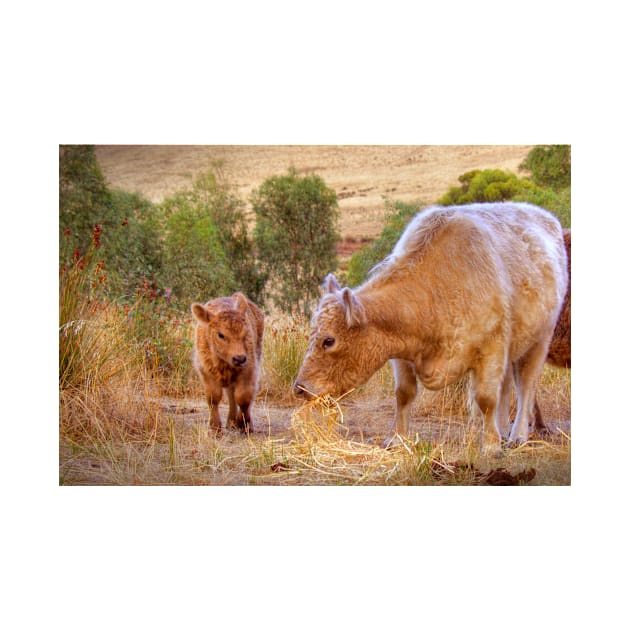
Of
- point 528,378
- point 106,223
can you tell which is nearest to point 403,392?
point 528,378

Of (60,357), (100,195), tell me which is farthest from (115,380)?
(100,195)

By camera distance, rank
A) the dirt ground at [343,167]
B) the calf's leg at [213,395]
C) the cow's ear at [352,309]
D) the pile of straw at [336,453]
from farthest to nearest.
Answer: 1. the calf's leg at [213,395]
2. the dirt ground at [343,167]
3. the pile of straw at [336,453]
4. the cow's ear at [352,309]

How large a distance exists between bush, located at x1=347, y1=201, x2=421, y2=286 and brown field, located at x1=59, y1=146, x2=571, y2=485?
91 mm

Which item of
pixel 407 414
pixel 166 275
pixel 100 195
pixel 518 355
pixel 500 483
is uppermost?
pixel 100 195

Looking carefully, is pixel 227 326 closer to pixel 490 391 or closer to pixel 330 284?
pixel 330 284

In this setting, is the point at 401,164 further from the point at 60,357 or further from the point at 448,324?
the point at 60,357

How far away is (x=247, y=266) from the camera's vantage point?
8695 millimetres

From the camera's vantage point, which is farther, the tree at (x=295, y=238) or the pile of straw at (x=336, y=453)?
the tree at (x=295, y=238)

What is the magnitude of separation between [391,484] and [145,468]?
204cm

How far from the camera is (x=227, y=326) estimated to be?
8352 millimetres

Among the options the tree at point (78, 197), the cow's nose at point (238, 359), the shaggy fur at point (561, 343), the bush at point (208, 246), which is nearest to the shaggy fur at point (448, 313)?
the shaggy fur at point (561, 343)

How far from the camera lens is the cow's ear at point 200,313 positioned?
8.32m

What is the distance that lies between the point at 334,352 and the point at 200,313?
1.36 metres

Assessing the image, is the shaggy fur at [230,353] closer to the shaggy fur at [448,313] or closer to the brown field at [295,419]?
the brown field at [295,419]
